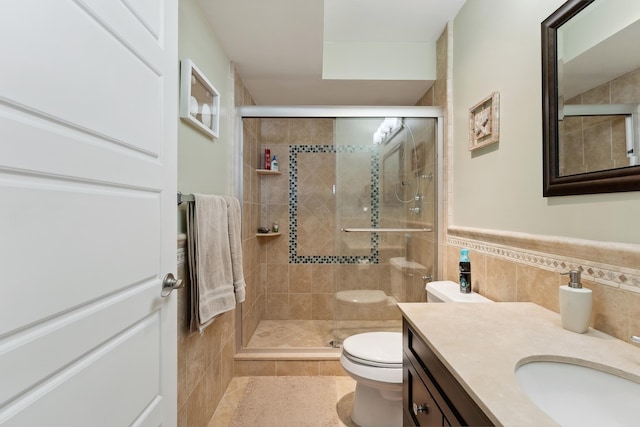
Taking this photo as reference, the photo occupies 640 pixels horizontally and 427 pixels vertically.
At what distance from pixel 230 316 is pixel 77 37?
1.81 meters

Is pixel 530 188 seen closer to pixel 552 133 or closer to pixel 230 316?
pixel 552 133

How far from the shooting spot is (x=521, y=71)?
1322 millimetres

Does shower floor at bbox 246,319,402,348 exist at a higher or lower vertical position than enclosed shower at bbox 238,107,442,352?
lower

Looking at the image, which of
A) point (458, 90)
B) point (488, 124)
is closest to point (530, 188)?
point (488, 124)

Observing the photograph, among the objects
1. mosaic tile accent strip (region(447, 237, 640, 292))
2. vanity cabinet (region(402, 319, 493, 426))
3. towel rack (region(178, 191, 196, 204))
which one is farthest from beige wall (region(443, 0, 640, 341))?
towel rack (region(178, 191, 196, 204))

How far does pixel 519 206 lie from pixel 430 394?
0.92 metres

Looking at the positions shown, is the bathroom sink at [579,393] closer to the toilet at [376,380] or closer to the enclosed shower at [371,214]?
the toilet at [376,380]

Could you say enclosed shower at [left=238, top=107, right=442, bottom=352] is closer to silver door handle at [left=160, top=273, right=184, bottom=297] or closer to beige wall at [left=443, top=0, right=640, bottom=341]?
beige wall at [left=443, top=0, right=640, bottom=341]

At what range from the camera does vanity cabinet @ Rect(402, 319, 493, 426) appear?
2.10 ft

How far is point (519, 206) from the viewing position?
4.39 ft

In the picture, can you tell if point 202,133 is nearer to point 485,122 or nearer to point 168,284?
point 168,284

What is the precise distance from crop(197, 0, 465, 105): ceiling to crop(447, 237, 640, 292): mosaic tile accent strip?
1486 millimetres

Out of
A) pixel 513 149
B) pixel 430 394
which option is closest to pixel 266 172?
pixel 513 149

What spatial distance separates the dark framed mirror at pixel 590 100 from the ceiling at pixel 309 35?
1.06m
